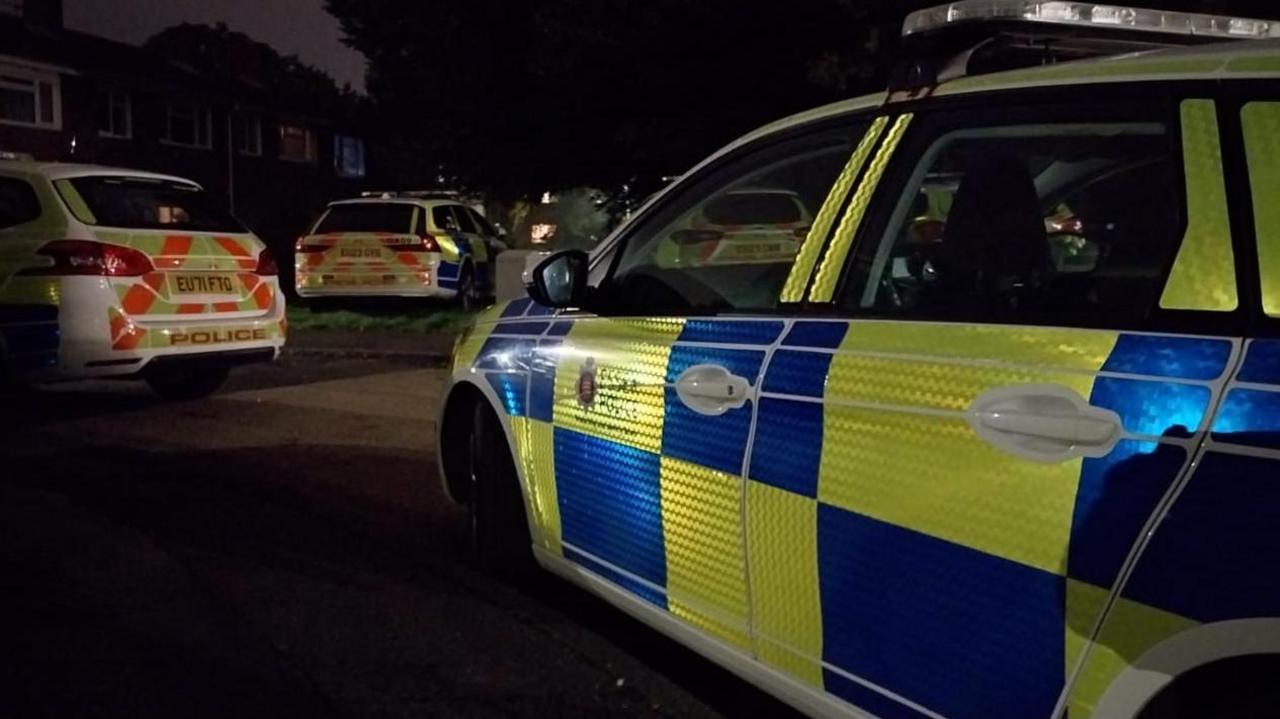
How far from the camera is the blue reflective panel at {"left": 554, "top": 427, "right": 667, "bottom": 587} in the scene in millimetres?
3242

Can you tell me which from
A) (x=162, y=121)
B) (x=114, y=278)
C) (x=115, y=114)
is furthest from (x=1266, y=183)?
(x=162, y=121)

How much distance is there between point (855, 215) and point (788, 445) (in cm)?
54

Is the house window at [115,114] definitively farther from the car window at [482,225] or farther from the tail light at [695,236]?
the tail light at [695,236]

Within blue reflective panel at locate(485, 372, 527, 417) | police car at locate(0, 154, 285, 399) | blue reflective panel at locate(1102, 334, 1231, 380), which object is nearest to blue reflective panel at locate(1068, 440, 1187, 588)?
blue reflective panel at locate(1102, 334, 1231, 380)

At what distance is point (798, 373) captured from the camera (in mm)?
2703

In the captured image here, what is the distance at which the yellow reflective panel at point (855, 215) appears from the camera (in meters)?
2.84

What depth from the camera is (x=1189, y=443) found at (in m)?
1.90

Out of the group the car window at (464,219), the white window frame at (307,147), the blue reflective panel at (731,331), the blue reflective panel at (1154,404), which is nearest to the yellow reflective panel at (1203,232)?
the blue reflective panel at (1154,404)

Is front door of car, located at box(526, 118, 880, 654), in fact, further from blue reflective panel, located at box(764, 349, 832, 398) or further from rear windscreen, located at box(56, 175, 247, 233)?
rear windscreen, located at box(56, 175, 247, 233)

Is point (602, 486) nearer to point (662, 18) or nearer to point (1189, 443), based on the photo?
point (1189, 443)

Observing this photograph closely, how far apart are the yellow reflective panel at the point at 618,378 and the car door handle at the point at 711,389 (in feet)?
0.37

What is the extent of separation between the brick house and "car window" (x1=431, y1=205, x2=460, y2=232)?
370 inches

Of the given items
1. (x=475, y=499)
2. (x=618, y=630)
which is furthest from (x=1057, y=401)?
(x=475, y=499)

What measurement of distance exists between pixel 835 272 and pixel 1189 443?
1064mm
